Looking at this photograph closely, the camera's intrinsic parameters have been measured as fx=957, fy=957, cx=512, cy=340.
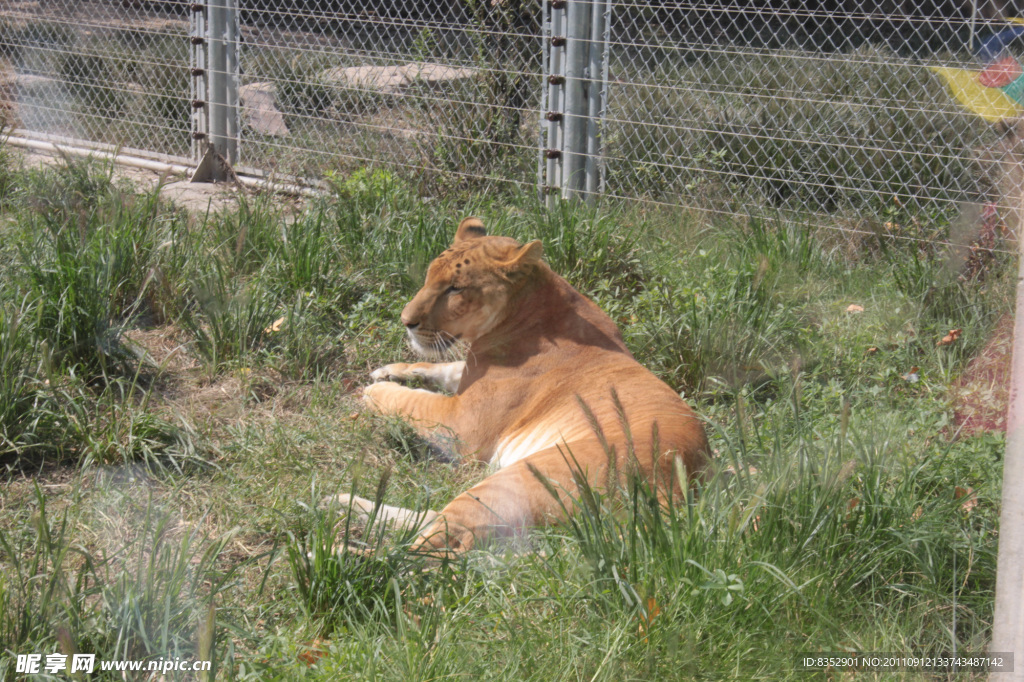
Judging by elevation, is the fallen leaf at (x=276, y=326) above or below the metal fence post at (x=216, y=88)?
below

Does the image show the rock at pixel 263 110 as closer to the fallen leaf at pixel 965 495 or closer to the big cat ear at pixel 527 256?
the big cat ear at pixel 527 256

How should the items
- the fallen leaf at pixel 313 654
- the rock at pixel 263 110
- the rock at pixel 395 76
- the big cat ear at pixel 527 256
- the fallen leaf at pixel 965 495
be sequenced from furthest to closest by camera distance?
the rock at pixel 263 110 → the rock at pixel 395 76 → the big cat ear at pixel 527 256 → the fallen leaf at pixel 965 495 → the fallen leaf at pixel 313 654

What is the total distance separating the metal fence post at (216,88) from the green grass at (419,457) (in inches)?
68.1

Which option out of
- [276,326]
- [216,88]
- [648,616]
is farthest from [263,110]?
[648,616]

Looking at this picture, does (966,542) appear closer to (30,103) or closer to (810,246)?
(810,246)

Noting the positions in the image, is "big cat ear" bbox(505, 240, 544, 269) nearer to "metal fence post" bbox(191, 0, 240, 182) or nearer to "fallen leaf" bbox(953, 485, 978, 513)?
"fallen leaf" bbox(953, 485, 978, 513)

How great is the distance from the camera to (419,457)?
152 inches

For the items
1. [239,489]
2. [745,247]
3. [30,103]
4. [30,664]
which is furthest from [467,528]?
[30,103]

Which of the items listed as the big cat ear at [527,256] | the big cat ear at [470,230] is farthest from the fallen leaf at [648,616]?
the big cat ear at [470,230]

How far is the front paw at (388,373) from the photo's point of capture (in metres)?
4.45

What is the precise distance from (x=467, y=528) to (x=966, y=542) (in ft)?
4.66

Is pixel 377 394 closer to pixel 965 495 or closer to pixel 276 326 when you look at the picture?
pixel 276 326

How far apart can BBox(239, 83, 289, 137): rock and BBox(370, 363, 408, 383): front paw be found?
14.4 ft

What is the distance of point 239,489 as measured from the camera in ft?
10.6
